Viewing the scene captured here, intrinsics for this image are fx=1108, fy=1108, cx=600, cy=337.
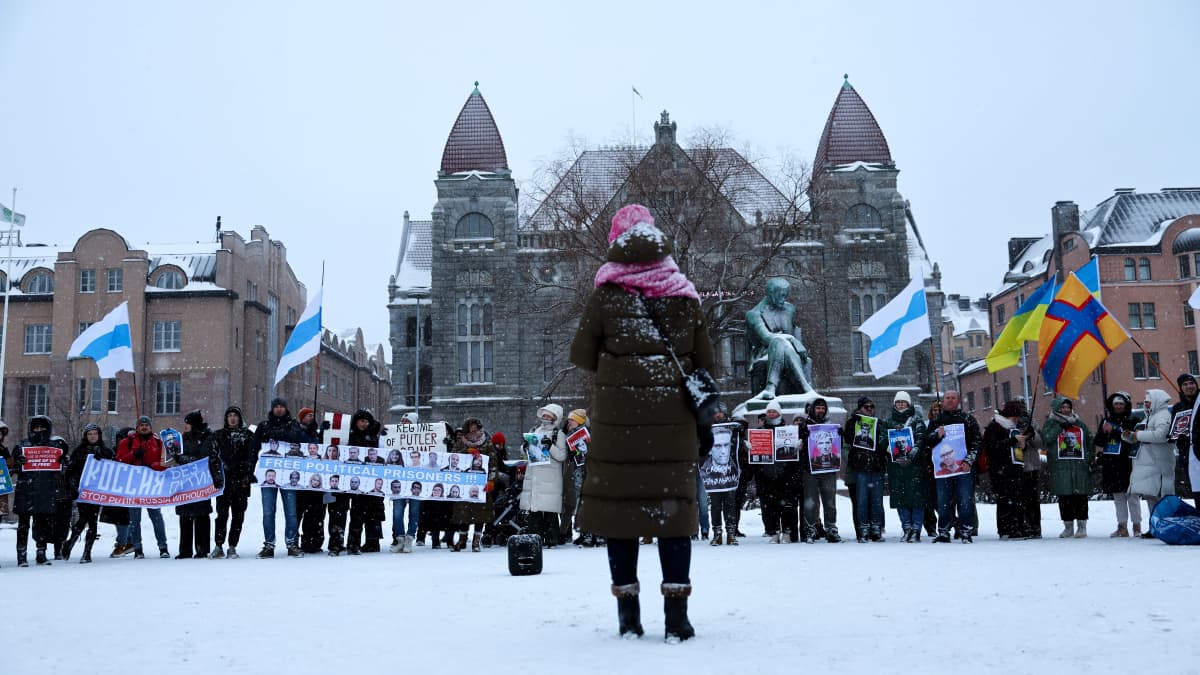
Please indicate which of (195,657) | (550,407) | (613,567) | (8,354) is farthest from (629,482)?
(8,354)

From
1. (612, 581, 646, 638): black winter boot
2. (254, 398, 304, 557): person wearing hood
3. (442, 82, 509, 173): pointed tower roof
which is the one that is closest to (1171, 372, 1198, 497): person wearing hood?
(612, 581, 646, 638): black winter boot

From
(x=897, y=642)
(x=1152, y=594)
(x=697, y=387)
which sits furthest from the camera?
(x=1152, y=594)

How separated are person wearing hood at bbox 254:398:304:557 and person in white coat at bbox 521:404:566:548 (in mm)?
2743

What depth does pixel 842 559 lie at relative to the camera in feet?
33.0

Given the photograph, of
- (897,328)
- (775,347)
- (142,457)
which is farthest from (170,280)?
(897,328)

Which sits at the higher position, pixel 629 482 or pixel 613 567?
pixel 629 482

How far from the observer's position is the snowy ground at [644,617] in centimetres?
487

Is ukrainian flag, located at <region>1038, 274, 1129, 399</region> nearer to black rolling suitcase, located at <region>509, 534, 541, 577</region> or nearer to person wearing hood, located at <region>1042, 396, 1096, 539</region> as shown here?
person wearing hood, located at <region>1042, 396, 1096, 539</region>

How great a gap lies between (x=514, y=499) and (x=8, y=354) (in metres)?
49.9

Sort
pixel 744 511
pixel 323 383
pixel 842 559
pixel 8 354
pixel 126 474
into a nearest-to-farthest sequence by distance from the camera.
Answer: pixel 842 559
pixel 126 474
pixel 744 511
pixel 8 354
pixel 323 383

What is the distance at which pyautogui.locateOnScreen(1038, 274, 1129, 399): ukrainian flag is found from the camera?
13672 mm

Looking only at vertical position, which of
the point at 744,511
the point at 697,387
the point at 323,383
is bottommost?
the point at 744,511

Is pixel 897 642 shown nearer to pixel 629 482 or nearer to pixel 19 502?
pixel 629 482

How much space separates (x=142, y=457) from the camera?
13.6 m
